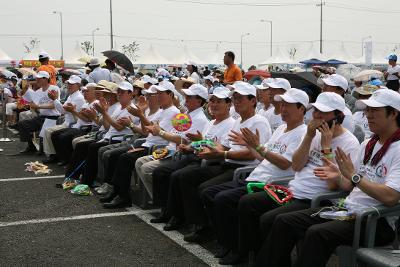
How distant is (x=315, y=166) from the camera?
3871mm

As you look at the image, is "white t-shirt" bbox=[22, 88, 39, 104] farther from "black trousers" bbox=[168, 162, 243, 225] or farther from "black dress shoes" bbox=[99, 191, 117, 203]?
"black trousers" bbox=[168, 162, 243, 225]

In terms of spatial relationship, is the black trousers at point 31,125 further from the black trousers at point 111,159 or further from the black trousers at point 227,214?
the black trousers at point 227,214

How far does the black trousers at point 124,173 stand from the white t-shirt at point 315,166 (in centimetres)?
276

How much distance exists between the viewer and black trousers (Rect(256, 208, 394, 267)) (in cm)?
323

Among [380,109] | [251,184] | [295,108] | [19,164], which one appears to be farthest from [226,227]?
[19,164]

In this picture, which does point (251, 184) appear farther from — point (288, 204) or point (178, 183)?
point (178, 183)

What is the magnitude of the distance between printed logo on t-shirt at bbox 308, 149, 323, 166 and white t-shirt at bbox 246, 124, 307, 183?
11.3 inches

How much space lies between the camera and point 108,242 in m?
4.94

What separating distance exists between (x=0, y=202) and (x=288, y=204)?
418 centimetres

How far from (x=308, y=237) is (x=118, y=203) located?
345 centimetres

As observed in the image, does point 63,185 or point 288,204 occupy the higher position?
point 288,204

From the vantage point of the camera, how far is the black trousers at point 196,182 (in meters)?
4.94

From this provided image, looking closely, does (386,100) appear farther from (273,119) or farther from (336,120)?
(273,119)

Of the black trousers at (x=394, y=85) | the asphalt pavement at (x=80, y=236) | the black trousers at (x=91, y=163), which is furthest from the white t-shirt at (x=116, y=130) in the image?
the black trousers at (x=394, y=85)
